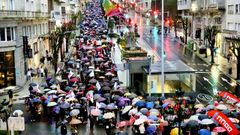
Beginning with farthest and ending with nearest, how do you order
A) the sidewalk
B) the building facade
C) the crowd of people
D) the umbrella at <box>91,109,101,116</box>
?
the sidewalk → the building facade → the umbrella at <box>91,109,101,116</box> → the crowd of people

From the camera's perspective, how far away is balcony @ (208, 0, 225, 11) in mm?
71688

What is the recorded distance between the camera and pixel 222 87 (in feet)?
142

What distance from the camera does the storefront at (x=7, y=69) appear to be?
44.3 metres

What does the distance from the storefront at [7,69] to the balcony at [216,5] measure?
131 feet

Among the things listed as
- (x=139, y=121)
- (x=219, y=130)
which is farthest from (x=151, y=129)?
(x=219, y=130)

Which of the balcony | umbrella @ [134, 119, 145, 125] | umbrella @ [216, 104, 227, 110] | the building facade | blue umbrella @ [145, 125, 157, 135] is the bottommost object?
blue umbrella @ [145, 125, 157, 135]

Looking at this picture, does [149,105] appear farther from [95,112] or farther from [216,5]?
[216,5]

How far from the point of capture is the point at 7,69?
147 ft

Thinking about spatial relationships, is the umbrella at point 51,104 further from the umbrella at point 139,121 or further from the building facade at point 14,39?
the building facade at point 14,39

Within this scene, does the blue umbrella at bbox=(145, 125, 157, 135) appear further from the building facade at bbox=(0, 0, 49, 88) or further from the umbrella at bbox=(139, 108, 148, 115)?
the building facade at bbox=(0, 0, 49, 88)

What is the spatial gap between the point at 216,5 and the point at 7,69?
141ft

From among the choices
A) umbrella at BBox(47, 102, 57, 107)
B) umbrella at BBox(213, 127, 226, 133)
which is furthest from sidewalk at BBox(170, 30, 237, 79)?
umbrella at BBox(213, 127, 226, 133)

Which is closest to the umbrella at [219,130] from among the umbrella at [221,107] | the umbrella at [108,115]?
the umbrella at [221,107]

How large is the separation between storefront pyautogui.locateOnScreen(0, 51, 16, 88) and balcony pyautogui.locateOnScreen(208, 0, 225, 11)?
1569 inches
